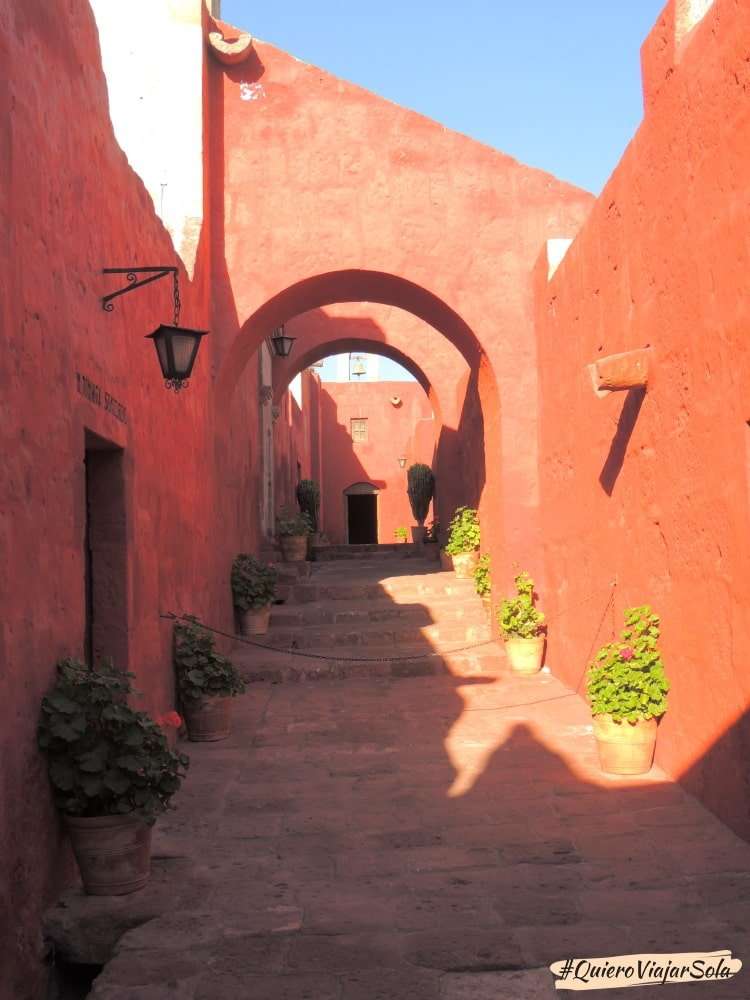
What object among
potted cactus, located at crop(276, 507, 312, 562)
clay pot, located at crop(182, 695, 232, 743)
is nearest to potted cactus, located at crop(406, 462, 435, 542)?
potted cactus, located at crop(276, 507, 312, 562)

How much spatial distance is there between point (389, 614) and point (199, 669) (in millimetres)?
3785

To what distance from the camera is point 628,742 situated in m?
5.61

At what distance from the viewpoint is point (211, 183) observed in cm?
915

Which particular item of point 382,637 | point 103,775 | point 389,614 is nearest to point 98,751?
point 103,775

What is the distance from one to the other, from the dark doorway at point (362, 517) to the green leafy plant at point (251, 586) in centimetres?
1671

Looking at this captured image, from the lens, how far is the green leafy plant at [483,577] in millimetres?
10279

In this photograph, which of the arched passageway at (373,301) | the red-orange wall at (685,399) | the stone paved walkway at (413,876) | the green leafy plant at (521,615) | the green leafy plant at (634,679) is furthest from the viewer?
the arched passageway at (373,301)

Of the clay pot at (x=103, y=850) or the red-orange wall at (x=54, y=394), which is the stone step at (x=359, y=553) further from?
the clay pot at (x=103, y=850)

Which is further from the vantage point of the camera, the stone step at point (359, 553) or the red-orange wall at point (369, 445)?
the red-orange wall at point (369, 445)

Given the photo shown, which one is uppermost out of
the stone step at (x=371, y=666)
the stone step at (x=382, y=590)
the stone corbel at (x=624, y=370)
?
the stone corbel at (x=624, y=370)

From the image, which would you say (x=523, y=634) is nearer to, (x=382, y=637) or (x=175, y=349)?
(x=382, y=637)

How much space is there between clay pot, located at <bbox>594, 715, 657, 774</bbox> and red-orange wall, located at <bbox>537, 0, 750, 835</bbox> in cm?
9

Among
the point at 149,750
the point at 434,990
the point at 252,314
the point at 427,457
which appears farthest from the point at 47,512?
the point at 427,457

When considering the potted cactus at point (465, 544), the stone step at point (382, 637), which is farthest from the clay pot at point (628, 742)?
the potted cactus at point (465, 544)
